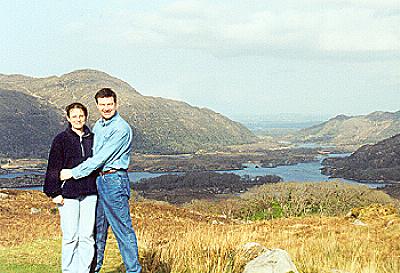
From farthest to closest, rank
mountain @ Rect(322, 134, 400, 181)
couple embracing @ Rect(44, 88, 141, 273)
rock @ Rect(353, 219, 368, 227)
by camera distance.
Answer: mountain @ Rect(322, 134, 400, 181) → rock @ Rect(353, 219, 368, 227) → couple embracing @ Rect(44, 88, 141, 273)

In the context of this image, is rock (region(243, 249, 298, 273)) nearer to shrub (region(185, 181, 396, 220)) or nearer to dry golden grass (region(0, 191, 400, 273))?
dry golden grass (region(0, 191, 400, 273))

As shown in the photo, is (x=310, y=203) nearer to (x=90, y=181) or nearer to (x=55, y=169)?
(x=90, y=181)

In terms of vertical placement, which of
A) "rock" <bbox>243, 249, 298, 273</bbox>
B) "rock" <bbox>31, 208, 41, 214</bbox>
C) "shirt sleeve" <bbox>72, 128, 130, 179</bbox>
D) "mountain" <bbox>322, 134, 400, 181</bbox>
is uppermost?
"shirt sleeve" <bbox>72, 128, 130, 179</bbox>

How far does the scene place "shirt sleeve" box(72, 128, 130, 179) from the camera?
6.12 m

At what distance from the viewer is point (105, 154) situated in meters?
6.12

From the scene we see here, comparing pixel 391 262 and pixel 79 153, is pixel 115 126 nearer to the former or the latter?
pixel 79 153

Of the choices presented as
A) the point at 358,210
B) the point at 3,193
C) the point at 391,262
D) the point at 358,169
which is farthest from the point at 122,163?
the point at 358,169

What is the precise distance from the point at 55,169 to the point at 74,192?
0.36 metres

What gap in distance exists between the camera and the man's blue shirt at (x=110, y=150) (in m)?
6.14

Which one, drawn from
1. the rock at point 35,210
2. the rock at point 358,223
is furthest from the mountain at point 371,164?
the rock at point 35,210

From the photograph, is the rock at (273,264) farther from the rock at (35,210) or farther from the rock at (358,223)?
the rock at (35,210)

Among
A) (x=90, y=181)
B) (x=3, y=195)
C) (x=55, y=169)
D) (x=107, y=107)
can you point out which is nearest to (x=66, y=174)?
(x=55, y=169)

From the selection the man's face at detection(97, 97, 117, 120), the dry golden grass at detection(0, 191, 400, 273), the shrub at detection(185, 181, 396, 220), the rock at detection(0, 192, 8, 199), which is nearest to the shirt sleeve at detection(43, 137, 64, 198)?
the man's face at detection(97, 97, 117, 120)

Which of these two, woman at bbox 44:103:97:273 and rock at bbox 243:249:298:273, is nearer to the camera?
woman at bbox 44:103:97:273
